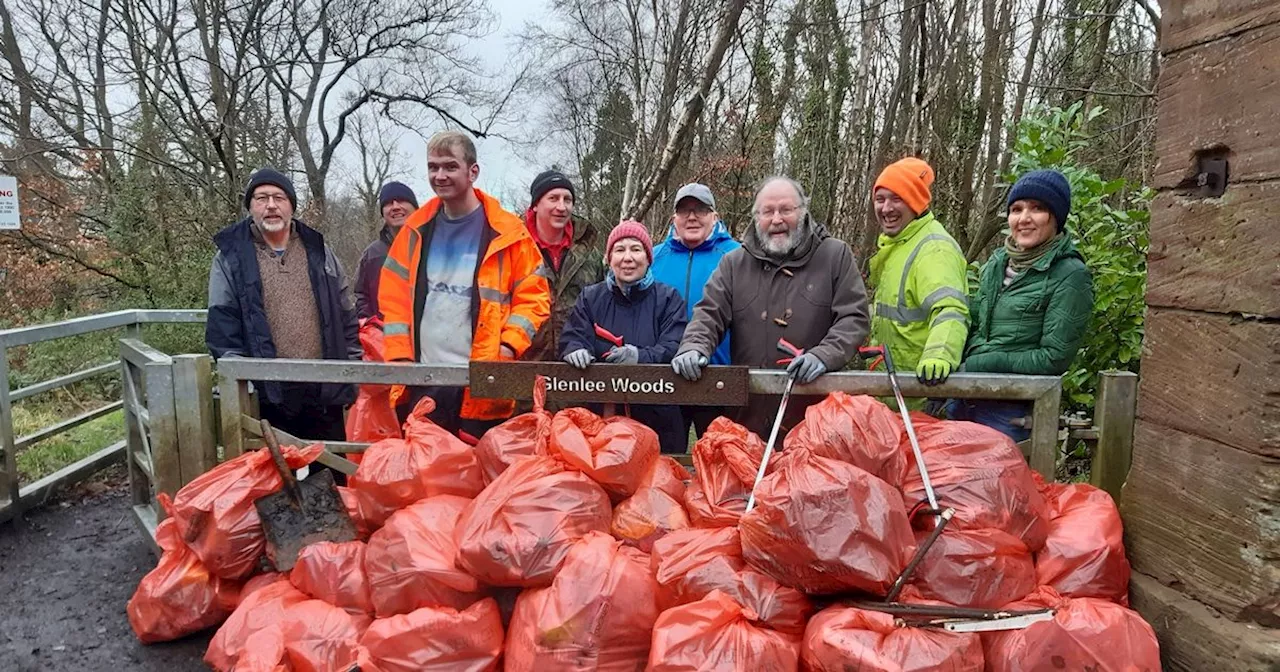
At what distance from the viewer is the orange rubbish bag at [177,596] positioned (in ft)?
9.47

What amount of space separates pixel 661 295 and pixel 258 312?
2.00m

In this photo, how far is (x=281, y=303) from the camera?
3.81m

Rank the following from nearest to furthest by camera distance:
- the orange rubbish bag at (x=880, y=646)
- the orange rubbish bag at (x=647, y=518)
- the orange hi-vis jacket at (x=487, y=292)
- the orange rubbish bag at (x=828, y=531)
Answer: the orange rubbish bag at (x=880, y=646) < the orange rubbish bag at (x=828, y=531) < the orange rubbish bag at (x=647, y=518) < the orange hi-vis jacket at (x=487, y=292)

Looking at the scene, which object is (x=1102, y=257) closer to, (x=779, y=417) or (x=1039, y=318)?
(x=1039, y=318)

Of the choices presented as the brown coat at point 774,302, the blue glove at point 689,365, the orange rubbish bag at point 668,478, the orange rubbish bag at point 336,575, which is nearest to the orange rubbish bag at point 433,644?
the orange rubbish bag at point 336,575

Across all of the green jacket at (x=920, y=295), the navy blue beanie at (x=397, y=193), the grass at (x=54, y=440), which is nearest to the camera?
the green jacket at (x=920, y=295)

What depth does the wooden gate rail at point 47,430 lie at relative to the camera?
416 centimetres

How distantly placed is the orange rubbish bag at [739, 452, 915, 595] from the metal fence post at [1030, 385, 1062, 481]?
0.93 metres

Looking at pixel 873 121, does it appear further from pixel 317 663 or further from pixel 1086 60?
pixel 317 663

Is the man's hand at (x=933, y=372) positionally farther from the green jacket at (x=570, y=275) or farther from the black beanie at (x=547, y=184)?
the black beanie at (x=547, y=184)

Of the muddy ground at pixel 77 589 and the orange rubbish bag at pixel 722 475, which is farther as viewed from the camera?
the muddy ground at pixel 77 589

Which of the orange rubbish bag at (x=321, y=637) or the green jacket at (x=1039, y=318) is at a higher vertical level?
the green jacket at (x=1039, y=318)

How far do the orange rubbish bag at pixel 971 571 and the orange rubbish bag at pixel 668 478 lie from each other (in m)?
0.86

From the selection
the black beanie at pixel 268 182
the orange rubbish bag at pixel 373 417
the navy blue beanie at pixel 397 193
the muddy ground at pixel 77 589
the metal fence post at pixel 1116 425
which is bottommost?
the muddy ground at pixel 77 589
